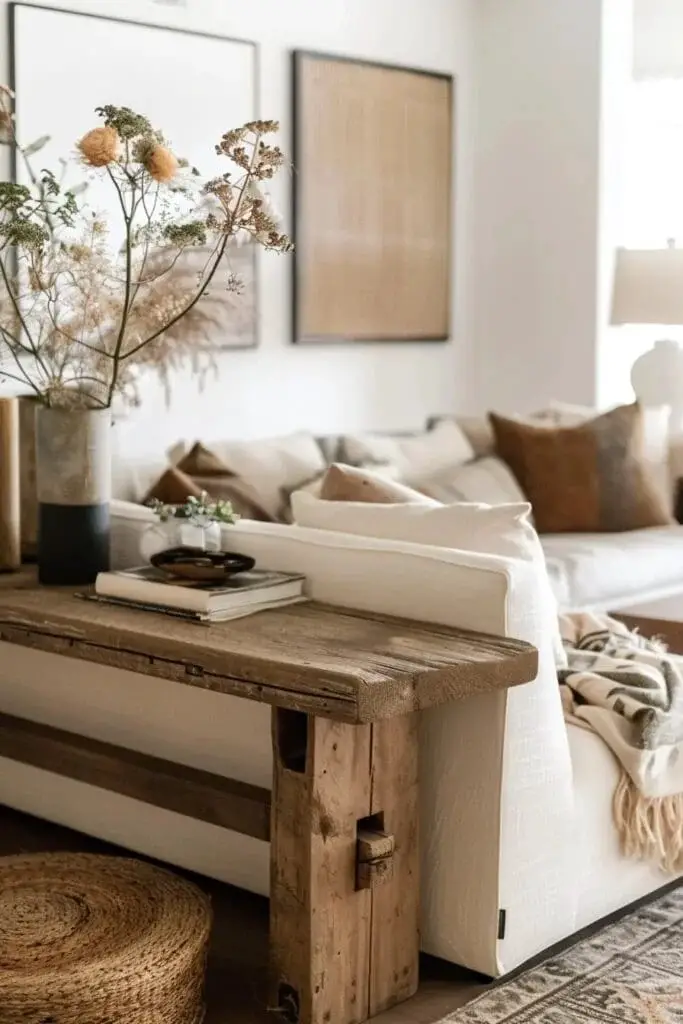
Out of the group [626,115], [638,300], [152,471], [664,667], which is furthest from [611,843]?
[626,115]

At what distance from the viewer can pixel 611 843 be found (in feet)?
9.39

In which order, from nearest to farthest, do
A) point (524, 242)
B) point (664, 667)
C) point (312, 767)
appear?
point (312, 767) < point (664, 667) < point (524, 242)

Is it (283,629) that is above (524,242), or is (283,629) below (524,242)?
below

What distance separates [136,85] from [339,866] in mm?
3078

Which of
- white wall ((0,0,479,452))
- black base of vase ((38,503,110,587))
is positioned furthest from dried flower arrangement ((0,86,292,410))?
white wall ((0,0,479,452))

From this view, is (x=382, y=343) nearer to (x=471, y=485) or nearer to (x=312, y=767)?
(x=471, y=485)

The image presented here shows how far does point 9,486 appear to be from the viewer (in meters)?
3.20

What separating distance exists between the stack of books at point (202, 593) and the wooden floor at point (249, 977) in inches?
24.2

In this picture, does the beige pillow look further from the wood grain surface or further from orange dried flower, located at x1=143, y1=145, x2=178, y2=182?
the wood grain surface

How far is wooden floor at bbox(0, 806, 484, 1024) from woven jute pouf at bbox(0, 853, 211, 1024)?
0.26 feet

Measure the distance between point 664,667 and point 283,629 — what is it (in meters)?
0.87

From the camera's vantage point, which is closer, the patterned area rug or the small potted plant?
the patterned area rug

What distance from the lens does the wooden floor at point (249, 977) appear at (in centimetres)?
254

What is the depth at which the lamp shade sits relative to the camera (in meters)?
5.84
